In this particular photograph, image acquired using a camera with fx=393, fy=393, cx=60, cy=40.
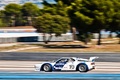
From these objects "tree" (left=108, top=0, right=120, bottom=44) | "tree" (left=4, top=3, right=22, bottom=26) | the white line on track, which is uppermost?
"tree" (left=4, top=3, right=22, bottom=26)

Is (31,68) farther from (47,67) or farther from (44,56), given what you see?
(44,56)

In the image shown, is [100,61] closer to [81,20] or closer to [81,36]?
[81,20]

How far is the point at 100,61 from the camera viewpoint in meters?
26.8

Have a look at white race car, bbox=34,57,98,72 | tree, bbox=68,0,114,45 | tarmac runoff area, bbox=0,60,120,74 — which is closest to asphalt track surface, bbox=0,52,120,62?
tarmac runoff area, bbox=0,60,120,74

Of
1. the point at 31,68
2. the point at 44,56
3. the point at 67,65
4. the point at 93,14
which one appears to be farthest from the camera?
the point at 93,14

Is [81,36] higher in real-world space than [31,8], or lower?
lower

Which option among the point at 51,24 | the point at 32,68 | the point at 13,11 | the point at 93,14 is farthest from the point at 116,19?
the point at 13,11

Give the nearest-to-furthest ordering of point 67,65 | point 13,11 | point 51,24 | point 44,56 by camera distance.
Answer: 1. point 67,65
2. point 44,56
3. point 51,24
4. point 13,11

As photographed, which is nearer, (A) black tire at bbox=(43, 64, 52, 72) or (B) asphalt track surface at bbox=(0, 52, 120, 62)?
(A) black tire at bbox=(43, 64, 52, 72)

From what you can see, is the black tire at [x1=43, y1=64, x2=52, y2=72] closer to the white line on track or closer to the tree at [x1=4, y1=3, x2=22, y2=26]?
the white line on track

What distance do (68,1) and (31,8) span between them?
65483 millimetres

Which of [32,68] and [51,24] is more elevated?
[51,24]

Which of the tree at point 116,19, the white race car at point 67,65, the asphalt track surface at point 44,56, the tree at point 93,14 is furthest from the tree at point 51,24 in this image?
the white race car at point 67,65

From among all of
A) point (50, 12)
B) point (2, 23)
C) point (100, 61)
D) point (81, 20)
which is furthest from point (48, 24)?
point (2, 23)
